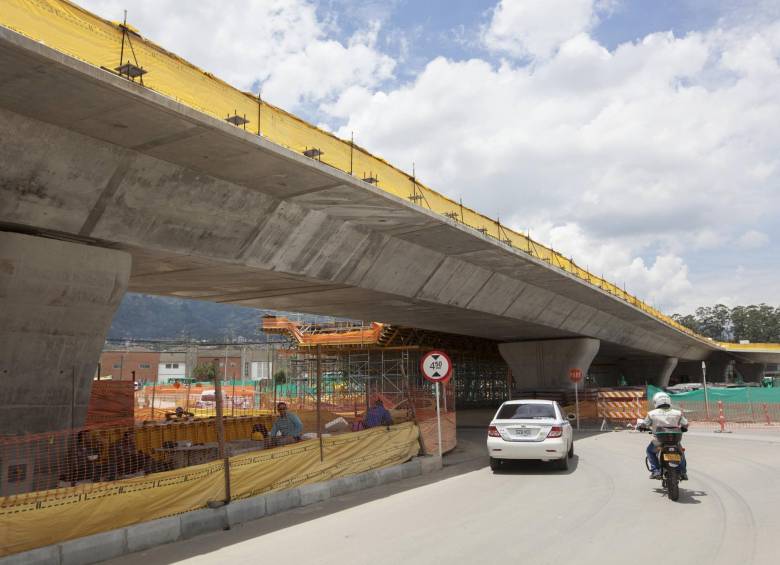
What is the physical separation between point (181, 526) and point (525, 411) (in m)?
7.87

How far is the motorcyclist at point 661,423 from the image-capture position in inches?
393

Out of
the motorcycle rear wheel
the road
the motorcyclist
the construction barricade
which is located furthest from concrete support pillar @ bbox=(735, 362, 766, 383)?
the motorcycle rear wheel

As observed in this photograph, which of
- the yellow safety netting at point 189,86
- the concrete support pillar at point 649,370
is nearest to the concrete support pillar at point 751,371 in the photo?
the concrete support pillar at point 649,370

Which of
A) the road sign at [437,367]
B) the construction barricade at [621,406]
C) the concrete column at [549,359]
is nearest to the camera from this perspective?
the road sign at [437,367]

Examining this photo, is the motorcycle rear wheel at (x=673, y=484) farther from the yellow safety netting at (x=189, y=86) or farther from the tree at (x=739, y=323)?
the tree at (x=739, y=323)

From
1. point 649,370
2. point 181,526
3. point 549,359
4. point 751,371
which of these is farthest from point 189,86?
point 751,371

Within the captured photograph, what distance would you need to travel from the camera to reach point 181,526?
8.05 metres

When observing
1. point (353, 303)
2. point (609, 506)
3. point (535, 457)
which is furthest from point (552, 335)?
point (609, 506)

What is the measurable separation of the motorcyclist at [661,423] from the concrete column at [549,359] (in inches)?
904

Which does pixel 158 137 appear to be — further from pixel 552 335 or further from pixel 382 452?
pixel 552 335

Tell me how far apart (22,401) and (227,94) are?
239 inches

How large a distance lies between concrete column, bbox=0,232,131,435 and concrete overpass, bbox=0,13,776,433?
2 cm

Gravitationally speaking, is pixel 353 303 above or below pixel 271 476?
above

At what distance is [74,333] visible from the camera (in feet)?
35.3
